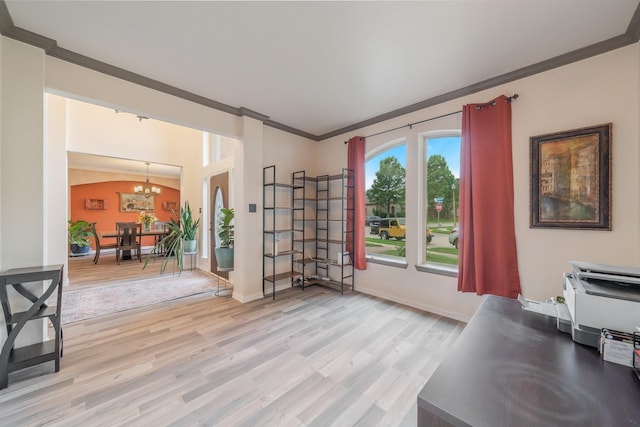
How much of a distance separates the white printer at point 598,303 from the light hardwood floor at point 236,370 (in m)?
1.07

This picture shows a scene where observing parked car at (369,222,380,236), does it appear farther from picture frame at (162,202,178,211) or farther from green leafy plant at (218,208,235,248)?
picture frame at (162,202,178,211)

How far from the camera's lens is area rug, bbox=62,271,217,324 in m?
3.09

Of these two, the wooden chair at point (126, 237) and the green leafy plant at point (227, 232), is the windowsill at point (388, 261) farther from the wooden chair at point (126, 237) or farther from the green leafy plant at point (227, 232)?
the wooden chair at point (126, 237)

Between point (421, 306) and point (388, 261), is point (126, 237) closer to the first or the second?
point (388, 261)

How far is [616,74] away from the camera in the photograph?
1987mm

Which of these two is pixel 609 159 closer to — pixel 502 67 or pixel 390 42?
pixel 502 67

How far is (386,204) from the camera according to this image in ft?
12.3

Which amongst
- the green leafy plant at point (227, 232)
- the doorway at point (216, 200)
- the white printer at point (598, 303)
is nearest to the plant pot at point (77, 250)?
the doorway at point (216, 200)

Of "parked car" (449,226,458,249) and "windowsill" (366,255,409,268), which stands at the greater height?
"parked car" (449,226,458,249)

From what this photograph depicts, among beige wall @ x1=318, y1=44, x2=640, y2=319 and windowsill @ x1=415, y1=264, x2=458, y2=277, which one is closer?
beige wall @ x1=318, y1=44, x2=640, y2=319

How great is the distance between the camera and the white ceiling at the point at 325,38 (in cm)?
169

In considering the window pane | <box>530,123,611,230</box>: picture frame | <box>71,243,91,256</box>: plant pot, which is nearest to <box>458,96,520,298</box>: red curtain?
<box>530,123,611,230</box>: picture frame

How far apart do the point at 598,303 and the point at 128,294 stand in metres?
5.08

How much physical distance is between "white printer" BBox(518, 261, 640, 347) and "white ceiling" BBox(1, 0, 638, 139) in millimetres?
1835
